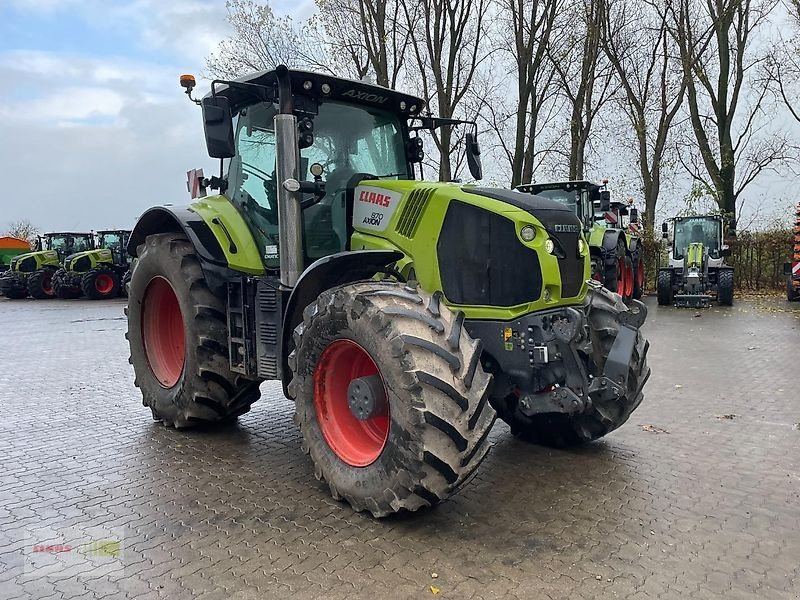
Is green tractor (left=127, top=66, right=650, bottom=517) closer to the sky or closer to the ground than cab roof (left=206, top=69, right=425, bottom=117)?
closer to the ground

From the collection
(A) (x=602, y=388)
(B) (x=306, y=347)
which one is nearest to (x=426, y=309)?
(B) (x=306, y=347)

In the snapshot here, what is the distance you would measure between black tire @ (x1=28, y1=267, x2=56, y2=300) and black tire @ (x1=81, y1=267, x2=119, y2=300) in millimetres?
2757

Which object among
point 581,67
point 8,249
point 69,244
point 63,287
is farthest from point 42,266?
point 581,67

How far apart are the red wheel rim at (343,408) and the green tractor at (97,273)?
21.6 meters

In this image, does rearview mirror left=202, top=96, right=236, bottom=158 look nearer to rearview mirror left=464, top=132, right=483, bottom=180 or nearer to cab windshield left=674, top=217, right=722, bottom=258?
rearview mirror left=464, top=132, right=483, bottom=180

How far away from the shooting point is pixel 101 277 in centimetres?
2380

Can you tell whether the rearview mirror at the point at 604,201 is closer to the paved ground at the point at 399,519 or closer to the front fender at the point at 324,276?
the paved ground at the point at 399,519

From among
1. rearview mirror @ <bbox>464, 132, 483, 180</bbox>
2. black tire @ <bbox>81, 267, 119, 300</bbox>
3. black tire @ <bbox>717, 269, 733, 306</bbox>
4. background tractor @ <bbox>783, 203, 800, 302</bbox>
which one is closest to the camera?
rearview mirror @ <bbox>464, 132, 483, 180</bbox>

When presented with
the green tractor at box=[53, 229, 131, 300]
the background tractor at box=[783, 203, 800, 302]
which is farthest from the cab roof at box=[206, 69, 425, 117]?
the green tractor at box=[53, 229, 131, 300]

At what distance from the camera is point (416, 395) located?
3.32 m

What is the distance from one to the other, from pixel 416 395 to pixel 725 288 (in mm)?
15380

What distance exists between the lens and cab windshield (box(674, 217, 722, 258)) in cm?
1784

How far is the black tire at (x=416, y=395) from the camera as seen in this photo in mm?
3311

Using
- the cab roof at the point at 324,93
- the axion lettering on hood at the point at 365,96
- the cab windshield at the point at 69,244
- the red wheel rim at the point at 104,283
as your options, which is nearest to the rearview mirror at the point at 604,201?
the cab roof at the point at 324,93
